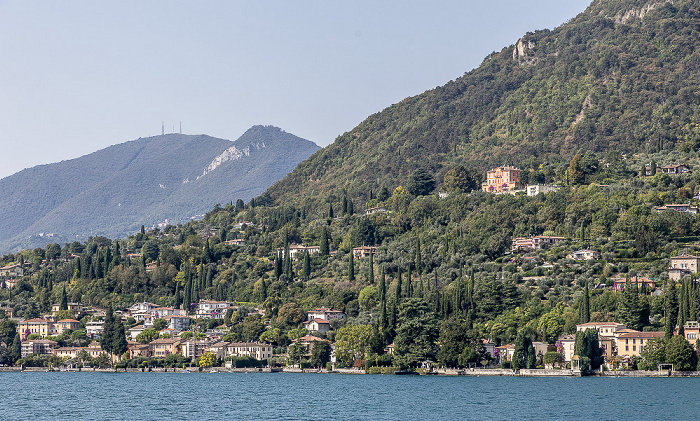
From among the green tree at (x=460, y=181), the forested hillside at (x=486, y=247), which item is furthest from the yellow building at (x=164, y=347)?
the green tree at (x=460, y=181)

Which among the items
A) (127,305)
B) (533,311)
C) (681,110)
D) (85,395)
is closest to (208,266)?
(127,305)

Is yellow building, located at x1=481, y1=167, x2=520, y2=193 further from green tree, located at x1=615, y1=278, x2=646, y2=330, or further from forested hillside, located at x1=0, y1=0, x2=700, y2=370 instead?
green tree, located at x1=615, y1=278, x2=646, y2=330

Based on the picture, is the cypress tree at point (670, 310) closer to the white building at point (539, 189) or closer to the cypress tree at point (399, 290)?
the cypress tree at point (399, 290)

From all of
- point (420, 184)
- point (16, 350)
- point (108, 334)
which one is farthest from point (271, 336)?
point (420, 184)

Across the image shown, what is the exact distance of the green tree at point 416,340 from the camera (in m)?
99.5

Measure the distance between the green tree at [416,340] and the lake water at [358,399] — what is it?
2.36m

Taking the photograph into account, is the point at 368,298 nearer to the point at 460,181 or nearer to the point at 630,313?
the point at 630,313

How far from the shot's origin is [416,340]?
99.9 meters

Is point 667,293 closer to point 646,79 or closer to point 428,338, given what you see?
point 428,338

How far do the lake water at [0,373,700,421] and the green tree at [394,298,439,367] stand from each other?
2363 millimetres

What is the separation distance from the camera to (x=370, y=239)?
148m

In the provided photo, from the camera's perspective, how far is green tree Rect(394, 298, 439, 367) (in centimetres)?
9950

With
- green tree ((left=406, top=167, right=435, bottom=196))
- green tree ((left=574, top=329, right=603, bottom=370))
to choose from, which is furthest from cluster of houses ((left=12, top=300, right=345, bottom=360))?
green tree ((left=406, top=167, right=435, bottom=196))

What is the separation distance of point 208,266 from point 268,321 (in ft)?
83.1
